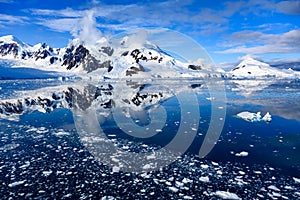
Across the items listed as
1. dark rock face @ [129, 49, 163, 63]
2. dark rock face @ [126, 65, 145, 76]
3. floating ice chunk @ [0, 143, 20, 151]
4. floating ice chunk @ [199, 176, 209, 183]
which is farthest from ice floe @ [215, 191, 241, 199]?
dark rock face @ [129, 49, 163, 63]

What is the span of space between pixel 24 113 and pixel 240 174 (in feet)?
43.2

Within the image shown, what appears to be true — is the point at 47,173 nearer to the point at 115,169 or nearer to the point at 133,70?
the point at 115,169

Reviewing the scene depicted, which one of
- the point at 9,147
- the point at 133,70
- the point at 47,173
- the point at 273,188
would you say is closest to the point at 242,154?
the point at 273,188

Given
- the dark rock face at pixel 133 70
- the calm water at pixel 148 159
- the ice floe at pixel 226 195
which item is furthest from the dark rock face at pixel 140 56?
the ice floe at pixel 226 195

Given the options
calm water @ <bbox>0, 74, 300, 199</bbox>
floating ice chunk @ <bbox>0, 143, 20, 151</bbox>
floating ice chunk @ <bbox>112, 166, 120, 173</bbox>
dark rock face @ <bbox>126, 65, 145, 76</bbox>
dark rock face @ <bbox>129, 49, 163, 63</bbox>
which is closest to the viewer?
calm water @ <bbox>0, 74, 300, 199</bbox>

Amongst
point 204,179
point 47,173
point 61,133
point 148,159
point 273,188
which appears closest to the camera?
point 273,188

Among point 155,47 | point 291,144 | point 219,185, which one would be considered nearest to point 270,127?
point 291,144

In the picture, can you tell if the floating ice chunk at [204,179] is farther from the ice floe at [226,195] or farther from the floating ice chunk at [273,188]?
the floating ice chunk at [273,188]

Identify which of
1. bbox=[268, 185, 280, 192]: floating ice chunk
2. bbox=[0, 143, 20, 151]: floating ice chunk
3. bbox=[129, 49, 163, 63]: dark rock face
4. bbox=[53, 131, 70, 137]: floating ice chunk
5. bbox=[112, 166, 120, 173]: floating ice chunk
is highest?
bbox=[129, 49, 163, 63]: dark rock face

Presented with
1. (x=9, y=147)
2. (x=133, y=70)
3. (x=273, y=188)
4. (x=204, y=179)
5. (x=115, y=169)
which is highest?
(x=133, y=70)

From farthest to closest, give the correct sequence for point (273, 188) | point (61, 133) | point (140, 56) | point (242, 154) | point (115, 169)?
point (140, 56), point (61, 133), point (242, 154), point (115, 169), point (273, 188)

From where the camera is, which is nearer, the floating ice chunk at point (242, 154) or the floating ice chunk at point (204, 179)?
the floating ice chunk at point (204, 179)

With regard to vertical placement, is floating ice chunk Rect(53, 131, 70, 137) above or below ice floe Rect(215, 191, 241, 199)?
below

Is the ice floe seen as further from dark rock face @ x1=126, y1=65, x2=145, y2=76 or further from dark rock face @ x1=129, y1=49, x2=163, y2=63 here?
dark rock face @ x1=129, y1=49, x2=163, y2=63
